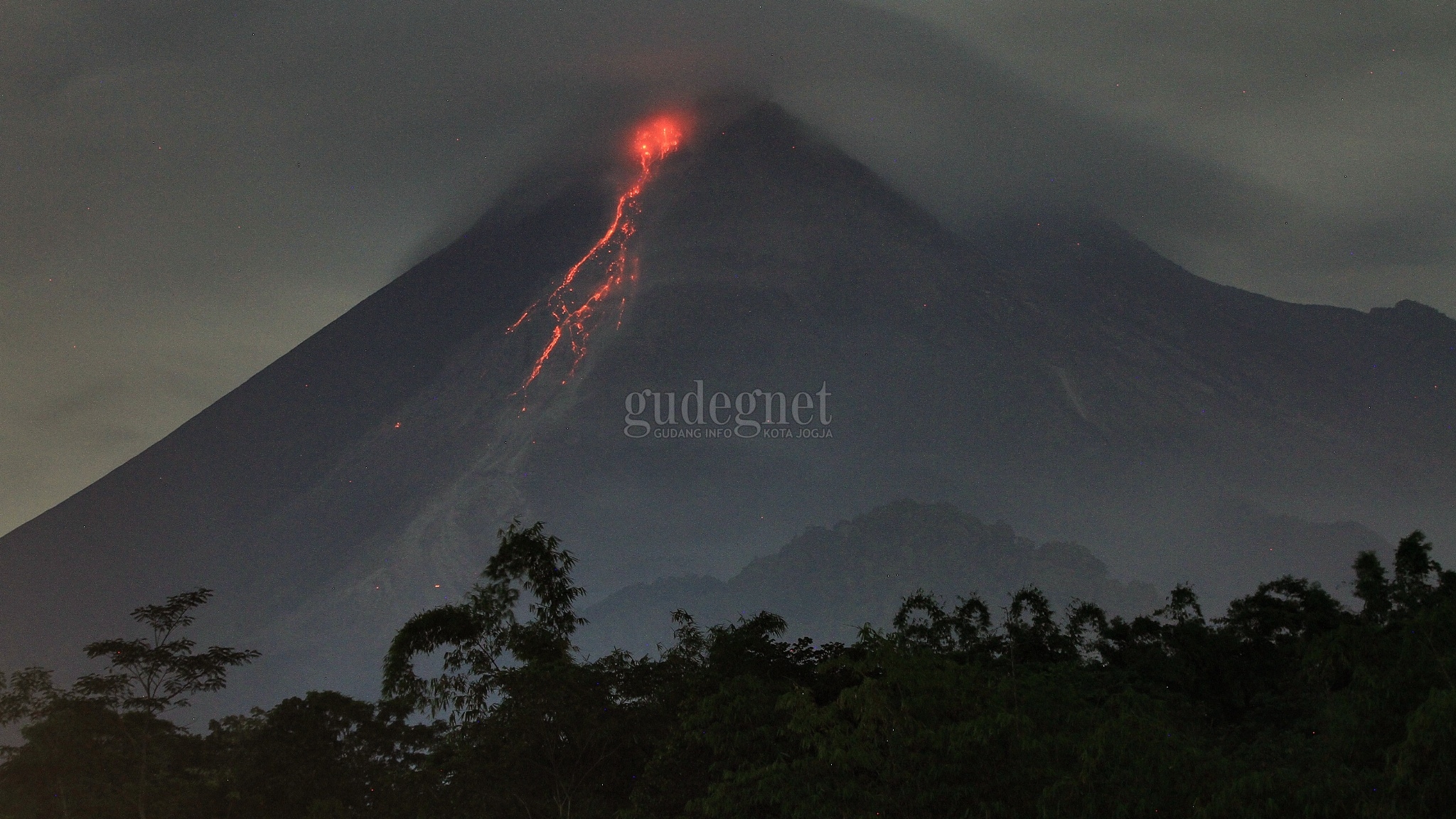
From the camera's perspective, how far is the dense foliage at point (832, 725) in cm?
2056

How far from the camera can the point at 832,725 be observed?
2373 cm

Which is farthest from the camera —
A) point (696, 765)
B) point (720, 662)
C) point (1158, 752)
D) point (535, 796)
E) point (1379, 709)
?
point (720, 662)

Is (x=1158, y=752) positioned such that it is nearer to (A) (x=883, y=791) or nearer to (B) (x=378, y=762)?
(A) (x=883, y=791)

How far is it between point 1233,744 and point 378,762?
2871cm

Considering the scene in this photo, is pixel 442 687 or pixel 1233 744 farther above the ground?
pixel 442 687

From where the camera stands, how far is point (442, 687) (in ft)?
108

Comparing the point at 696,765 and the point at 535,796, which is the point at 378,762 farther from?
the point at 696,765

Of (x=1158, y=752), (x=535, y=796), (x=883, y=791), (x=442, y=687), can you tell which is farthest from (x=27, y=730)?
(x=1158, y=752)

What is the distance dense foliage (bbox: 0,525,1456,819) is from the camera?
20562 mm

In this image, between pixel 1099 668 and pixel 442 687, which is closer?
pixel 442 687

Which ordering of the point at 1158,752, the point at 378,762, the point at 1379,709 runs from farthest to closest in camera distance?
1. the point at 378,762
2. the point at 1379,709
3. the point at 1158,752

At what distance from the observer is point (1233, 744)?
112ft

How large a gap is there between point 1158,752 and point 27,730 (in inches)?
1211

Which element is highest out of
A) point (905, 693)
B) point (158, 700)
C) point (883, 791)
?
point (158, 700)
